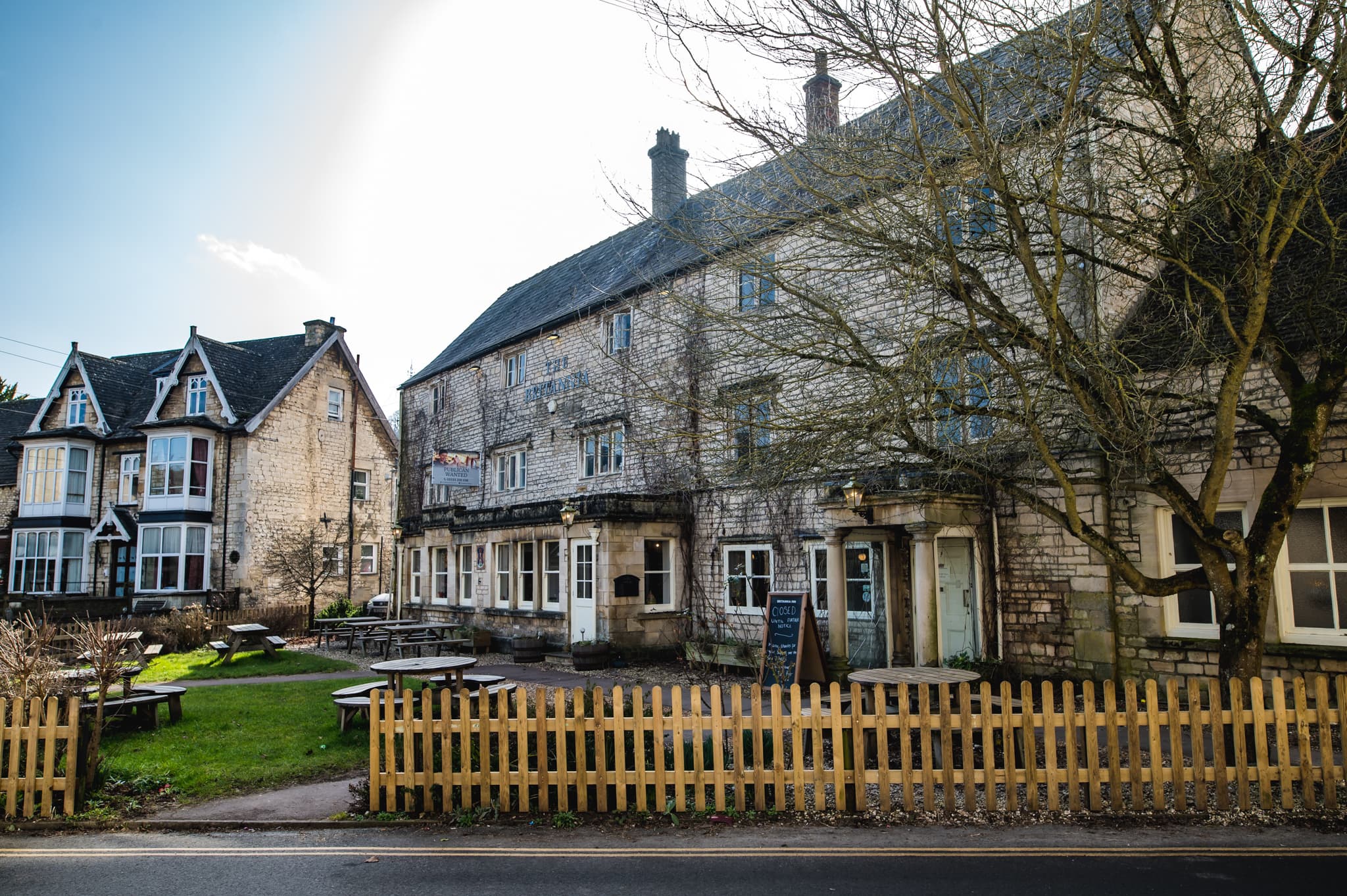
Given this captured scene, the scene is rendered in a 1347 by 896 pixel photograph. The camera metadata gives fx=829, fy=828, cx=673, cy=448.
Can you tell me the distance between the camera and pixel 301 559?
29.0 meters

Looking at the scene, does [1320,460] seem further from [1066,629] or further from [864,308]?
[864,308]

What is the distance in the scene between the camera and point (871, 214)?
791cm

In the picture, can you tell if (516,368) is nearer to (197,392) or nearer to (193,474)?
(193,474)

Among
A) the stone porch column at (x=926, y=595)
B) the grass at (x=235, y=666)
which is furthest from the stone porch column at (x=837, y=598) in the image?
the grass at (x=235, y=666)

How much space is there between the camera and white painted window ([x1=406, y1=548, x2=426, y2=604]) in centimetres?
2577

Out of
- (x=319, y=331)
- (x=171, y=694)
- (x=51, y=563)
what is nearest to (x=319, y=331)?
(x=319, y=331)

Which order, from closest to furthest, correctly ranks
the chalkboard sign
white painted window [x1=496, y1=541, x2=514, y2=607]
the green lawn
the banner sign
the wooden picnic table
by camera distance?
1. the green lawn
2. the chalkboard sign
3. the wooden picnic table
4. white painted window [x1=496, y1=541, x2=514, y2=607]
5. the banner sign

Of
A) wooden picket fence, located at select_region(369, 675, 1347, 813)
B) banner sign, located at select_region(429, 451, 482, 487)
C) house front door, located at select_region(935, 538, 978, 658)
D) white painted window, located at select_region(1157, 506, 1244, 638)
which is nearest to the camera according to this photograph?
wooden picket fence, located at select_region(369, 675, 1347, 813)

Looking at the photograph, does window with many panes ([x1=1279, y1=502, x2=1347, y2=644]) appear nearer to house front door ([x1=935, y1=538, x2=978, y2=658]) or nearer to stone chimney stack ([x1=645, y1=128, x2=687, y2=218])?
house front door ([x1=935, y1=538, x2=978, y2=658])

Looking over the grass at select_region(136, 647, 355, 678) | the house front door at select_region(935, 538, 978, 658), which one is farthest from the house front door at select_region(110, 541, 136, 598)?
the house front door at select_region(935, 538, 978, 658)

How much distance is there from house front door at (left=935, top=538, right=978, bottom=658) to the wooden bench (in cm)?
1144

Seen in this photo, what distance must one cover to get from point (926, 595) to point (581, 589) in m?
8.86

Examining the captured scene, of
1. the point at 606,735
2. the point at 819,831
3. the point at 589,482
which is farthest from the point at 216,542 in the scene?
the point at 819,831

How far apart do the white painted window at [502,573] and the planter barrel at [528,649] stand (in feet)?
9.99
